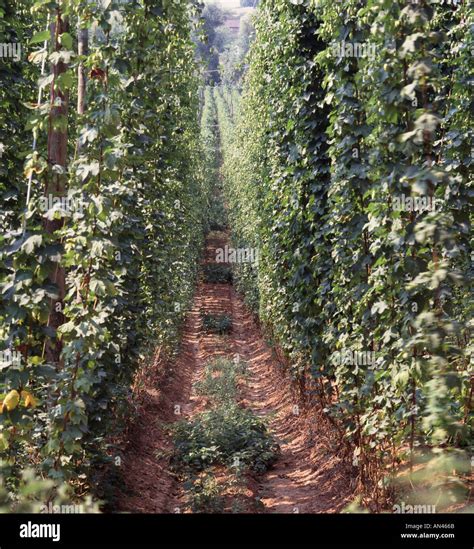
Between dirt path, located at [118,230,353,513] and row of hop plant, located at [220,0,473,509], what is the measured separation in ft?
1.65

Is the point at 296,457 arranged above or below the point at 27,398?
below

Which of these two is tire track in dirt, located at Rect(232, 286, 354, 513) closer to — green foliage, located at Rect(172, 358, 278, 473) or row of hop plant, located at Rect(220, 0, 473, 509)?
green foliage, located at Rect(172, 358, 278, 473)

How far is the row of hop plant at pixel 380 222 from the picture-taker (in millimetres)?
3471

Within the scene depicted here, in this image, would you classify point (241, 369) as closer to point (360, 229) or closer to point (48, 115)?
point (360, 229)

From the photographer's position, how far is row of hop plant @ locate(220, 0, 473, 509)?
11.4 feet

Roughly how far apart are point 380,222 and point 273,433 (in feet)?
16.7

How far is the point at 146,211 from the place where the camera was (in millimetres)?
7566

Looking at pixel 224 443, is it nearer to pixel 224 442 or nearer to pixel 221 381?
pixel 224 442

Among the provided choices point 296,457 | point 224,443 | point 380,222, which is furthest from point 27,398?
point 296,457

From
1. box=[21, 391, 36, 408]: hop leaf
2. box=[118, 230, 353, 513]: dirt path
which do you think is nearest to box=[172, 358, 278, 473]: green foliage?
box=[118, 230, 353, 513]: dirt path

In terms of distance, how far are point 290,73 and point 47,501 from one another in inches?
217

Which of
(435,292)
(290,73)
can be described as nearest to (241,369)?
(290,73)

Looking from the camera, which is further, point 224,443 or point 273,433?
point 273,433

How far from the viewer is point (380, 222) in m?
4.10
